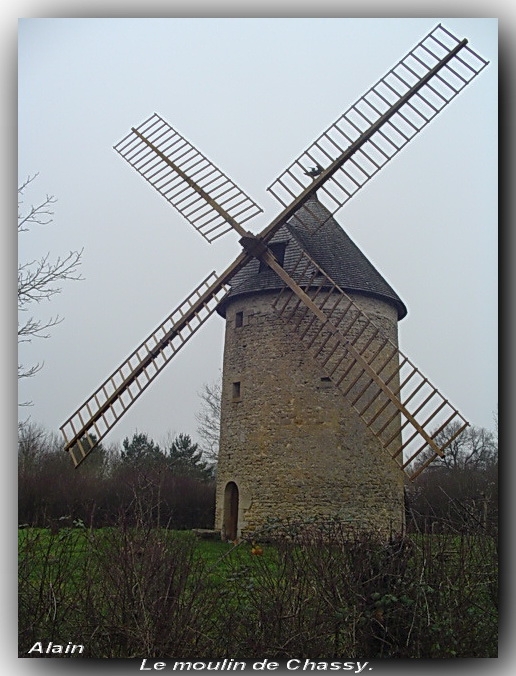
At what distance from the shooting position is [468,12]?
23.9ft

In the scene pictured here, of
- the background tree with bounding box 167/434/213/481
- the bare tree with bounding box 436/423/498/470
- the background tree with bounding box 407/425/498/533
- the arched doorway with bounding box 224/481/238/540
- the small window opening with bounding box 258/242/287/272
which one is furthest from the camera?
the background tree with bounding box 167/434/213/481

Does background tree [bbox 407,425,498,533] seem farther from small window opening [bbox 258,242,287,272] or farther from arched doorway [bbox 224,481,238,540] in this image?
→ small window opening [bbox 258,242,287,272]

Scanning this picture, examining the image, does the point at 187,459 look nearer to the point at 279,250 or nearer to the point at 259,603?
the point at 279,250

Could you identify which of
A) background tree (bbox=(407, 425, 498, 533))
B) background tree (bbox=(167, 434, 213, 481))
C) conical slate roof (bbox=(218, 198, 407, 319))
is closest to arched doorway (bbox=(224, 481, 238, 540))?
conical slate roof (bbox=(218, 198, 407, 319))

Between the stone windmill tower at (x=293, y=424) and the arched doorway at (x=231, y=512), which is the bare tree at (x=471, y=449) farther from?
the arched doorway at (x=231, y=512)

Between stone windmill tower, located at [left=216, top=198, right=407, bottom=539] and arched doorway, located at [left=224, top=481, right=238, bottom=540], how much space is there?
19 mm

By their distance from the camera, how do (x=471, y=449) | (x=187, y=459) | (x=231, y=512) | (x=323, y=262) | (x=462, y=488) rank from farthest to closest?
(x=187, y=459) < (x=231, y=512) < (x=323, y=262) < (x=471, y=449) < (x=462, y=488)

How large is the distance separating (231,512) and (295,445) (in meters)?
1.82

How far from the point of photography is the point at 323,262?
12.2m

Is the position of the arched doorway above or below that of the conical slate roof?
below

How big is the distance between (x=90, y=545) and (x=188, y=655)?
3.98 feet

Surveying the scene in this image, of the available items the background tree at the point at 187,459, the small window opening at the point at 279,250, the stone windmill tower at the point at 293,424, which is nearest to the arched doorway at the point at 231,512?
the stone windmill tower at the point at 293,424

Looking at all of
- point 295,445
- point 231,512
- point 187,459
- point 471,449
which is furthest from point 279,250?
point 187,459

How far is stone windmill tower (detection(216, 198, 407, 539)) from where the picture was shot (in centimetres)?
1170
